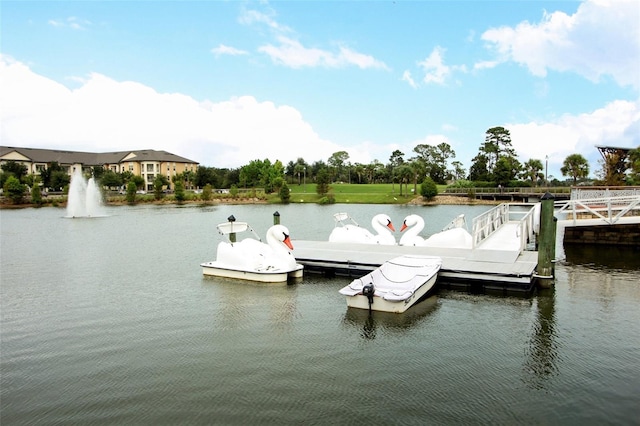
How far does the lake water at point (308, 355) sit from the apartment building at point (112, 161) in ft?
345

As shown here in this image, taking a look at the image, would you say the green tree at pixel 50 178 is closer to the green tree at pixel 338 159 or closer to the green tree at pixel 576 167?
the green tree at pixel 338 159

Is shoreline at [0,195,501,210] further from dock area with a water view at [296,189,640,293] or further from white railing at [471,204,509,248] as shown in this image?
dock area with a water view at [296,189,640,293]

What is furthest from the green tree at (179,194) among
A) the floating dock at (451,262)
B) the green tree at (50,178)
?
the floating dock at (451,262)

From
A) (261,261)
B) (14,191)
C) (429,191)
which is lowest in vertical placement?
(261,261)

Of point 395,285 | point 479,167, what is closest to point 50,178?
point 479,167

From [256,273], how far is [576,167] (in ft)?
263

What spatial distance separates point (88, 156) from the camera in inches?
4916

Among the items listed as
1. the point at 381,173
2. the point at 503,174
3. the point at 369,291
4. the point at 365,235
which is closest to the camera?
the point at 369,291

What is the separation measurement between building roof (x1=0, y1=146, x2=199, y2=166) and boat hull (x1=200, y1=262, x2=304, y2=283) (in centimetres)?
10747

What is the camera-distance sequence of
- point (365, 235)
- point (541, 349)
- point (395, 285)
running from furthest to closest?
point (365, 235), point (395, 285), point (541, 349)

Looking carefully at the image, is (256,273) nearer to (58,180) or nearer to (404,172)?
(404,172)

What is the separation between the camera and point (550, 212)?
14.9m

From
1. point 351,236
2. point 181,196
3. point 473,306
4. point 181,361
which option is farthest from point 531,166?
point 181,361

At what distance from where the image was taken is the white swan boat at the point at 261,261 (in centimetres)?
1612
